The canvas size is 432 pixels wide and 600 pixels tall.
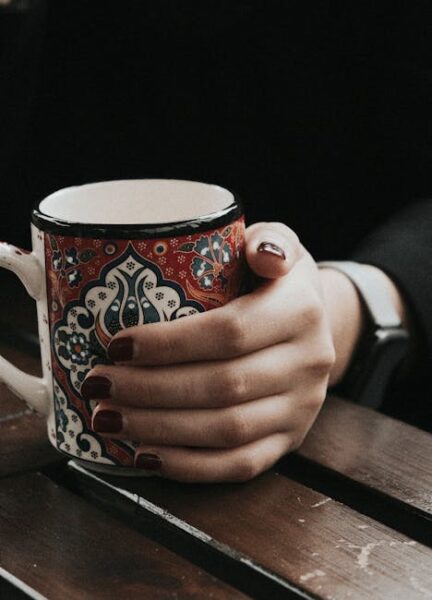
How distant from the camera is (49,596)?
0.43 meters

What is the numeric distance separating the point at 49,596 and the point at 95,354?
155 millimetres

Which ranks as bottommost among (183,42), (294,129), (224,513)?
(224,513)

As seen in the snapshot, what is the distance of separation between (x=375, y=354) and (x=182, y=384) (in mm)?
268

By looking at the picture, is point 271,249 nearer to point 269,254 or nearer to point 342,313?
point 269,254

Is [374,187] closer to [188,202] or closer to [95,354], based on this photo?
[188,202]

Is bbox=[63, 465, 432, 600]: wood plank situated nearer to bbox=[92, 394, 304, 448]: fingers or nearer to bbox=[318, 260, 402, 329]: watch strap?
bbox=[92, 394, 304, 448]: fingers

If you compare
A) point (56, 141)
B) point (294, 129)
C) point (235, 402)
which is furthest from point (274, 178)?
point (235, 402)

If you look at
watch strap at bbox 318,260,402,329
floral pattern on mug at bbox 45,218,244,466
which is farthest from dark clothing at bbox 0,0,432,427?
floral pattern on mug at bbox 45,218,244,466

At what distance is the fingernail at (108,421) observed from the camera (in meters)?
0.53

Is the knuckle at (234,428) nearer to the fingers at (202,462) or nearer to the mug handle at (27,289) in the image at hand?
the fingers at (202,462)

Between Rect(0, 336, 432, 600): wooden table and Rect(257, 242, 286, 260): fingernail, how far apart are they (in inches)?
5.7

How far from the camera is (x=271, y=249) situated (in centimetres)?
54

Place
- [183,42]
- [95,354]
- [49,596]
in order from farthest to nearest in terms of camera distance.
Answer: [183,42] → [95,354] → [49,596]

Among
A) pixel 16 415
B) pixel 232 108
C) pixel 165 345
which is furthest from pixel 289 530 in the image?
pixel 232 108
